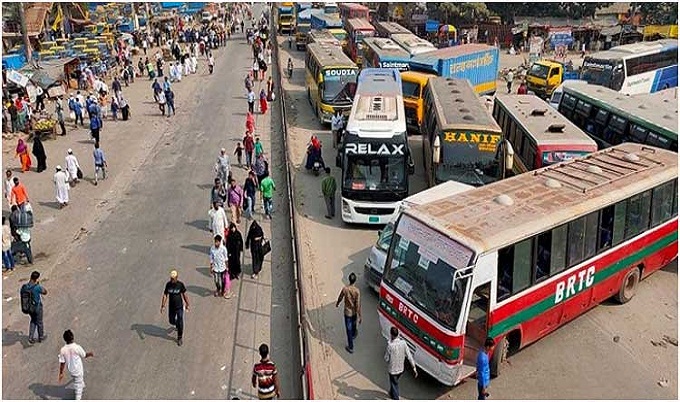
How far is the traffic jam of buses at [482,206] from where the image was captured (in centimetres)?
946

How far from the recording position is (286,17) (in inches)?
2539

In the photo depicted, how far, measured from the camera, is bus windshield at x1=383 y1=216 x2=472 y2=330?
9.09m

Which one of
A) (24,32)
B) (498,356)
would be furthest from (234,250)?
(24,32)

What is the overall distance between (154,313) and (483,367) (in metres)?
6.81

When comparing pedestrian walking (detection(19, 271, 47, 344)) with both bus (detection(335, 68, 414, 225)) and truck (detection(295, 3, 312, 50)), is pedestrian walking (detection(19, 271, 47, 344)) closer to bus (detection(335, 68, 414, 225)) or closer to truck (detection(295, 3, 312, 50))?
bus (detection(335, 68, 414, 225))

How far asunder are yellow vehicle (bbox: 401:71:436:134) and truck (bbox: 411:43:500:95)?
1508 millimetres

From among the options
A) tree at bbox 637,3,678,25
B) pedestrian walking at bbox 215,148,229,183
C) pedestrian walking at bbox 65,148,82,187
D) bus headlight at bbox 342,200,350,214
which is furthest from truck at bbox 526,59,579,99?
tree at bbox 637,3,678,25

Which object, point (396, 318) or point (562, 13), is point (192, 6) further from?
point (396, 318)

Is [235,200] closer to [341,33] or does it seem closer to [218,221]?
[218,221]

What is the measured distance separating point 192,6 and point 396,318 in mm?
87963

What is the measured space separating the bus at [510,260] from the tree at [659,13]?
49653 mm

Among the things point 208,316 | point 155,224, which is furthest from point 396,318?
point 155,224

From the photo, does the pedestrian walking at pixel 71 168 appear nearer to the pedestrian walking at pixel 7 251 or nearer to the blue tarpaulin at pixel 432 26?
the pedestrian walking at pixel 7 251

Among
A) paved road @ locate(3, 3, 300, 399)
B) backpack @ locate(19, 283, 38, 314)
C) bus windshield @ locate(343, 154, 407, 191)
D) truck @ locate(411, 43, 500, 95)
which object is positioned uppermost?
truck @ locate(411, 43, 500, 95)
